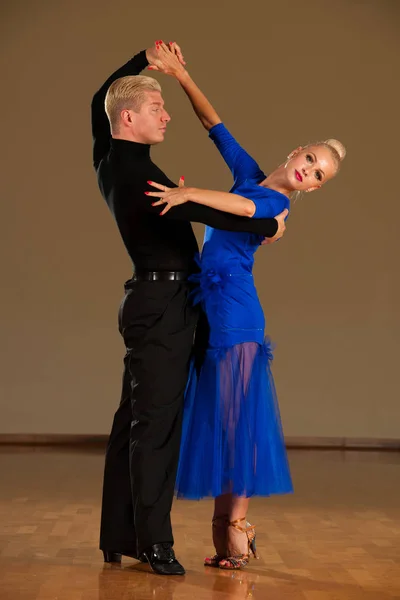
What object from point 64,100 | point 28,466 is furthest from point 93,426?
point 64,100

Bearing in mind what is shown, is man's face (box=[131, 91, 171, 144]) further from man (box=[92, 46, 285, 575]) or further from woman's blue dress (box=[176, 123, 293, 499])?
woman's blue dress (box=[176, 123, 293, 499])

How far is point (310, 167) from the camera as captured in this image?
306 cm

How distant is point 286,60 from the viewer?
24.7 feet

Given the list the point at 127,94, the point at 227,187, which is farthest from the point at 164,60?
the point at 227,187

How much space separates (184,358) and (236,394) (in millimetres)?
199

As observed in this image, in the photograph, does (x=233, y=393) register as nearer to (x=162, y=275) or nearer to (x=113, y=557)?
(x=162, y=275)

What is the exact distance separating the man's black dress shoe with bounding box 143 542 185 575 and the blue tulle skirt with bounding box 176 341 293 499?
0.63ft

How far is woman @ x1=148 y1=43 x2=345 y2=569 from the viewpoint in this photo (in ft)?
9.90

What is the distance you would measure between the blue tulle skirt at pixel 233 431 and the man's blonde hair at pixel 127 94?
798mm

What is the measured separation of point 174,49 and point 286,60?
14.3 feet

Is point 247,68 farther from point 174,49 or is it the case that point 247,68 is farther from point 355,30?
point 174,49

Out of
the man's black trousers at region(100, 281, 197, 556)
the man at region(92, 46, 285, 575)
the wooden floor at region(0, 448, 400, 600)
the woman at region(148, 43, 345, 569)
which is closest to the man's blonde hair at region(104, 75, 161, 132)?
the man at region(92, 46, 285, 575)

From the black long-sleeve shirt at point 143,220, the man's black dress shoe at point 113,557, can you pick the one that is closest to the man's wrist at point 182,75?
the black long-sleeve shirt at point 143,220

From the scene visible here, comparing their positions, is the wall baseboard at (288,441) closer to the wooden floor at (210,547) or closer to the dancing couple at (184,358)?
the wooden floor at (210,547)
